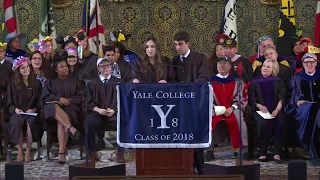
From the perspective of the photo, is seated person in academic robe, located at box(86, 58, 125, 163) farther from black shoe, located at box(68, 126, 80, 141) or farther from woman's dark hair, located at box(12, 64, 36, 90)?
woman's dark hair, located at box(12, 64, 36, 90)

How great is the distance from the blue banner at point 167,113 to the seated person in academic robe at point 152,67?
4.04 feet

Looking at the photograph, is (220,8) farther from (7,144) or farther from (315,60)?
(7,144)

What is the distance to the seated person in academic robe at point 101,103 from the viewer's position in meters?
11.8

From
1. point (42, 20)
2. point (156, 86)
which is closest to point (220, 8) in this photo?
point (42, 20)

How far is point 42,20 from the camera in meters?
14.8

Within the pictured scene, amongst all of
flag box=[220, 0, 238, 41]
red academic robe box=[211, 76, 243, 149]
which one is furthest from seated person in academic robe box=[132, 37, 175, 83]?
flag box=[220, 0, 238, 41]

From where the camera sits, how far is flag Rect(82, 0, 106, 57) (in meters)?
14.7

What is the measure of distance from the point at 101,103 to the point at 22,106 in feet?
4.02

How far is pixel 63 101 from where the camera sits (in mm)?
12117

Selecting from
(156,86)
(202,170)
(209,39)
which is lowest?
(202,170)

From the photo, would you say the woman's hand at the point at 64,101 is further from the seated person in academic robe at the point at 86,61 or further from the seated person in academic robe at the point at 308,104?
the seated person in academic robe at the point at 308,104

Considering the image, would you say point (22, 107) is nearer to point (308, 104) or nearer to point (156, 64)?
point (156, 64)

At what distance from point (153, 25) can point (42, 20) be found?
6.73 feet

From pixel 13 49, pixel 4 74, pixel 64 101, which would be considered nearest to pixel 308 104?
pixel 64 101
